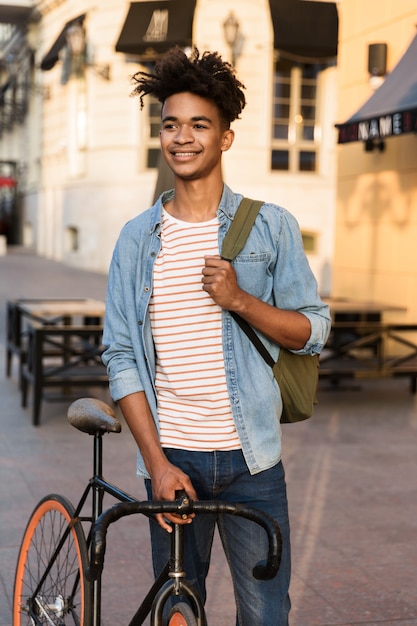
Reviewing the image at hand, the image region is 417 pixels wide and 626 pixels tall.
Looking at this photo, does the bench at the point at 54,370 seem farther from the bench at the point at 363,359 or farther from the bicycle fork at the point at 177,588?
the bicycle fork at the point at 177,588

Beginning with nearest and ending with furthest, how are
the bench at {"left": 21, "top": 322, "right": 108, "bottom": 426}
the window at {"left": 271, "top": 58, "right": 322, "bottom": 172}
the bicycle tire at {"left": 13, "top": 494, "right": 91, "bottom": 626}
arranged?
the bicycle tire at {"left": 13, "top": 494, "right": 91, "bottom": 626}
the bench at {"left": 21, "top": 322, "right": 108, "bottom": 426}
the window at {"left": 271, "top": 58, "right": 322, "bottom": 172}

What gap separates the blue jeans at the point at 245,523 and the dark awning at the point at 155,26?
18.5 m

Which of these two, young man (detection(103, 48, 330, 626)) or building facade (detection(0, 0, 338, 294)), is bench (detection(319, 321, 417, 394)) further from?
building facade (detection(0, 0, 338, 294))

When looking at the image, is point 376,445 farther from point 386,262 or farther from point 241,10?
point 241,10

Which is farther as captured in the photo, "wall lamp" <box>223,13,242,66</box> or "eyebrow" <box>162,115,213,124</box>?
"wall lamp" <box>223,13,242,66</box>

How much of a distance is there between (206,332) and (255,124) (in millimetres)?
20466

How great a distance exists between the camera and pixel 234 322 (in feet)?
8.45

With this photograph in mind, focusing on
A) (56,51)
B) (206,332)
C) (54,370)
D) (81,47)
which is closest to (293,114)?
(81,47)

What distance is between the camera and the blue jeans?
259cm

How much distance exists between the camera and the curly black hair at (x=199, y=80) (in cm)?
255

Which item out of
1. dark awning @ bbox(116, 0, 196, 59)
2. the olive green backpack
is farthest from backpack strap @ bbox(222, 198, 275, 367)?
dark awning @ bbox(116, 0, 196, 59)

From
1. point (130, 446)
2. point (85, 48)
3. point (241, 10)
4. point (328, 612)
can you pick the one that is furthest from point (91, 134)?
point (328, 612)

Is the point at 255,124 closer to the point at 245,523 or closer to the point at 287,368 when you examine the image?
the point at 287,368

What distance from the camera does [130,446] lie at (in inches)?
290
